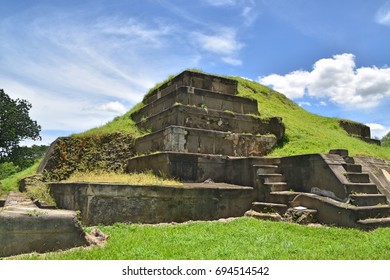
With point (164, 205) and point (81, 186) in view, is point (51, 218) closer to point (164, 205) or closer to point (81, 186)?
point (81, 186)

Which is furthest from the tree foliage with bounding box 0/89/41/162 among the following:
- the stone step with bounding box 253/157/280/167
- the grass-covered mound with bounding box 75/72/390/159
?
the stone step with bounding box 253/157/280/167

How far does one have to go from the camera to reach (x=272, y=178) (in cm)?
876

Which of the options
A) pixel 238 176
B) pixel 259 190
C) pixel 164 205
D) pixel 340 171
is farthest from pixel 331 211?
pixel 164 205

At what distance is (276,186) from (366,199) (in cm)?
215

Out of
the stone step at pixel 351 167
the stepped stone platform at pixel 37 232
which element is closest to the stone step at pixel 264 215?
the stone step at pixel 351 167

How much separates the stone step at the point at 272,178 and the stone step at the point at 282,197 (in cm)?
42

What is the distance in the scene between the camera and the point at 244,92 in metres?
15.6

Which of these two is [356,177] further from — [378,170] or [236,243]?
[236,243]

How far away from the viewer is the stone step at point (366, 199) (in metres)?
7.09

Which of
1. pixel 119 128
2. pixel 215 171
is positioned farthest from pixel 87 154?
pixel 215 171

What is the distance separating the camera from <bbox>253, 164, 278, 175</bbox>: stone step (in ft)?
29.1

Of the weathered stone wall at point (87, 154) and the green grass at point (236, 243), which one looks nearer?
the green grass at point (236, 243)

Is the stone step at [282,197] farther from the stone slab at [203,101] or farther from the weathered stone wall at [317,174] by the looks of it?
the stone slab at [203,101]

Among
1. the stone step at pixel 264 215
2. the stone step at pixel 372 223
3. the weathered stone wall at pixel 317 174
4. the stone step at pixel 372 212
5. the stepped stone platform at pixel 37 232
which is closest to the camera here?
the stepped stone platform at pixel 37 232
